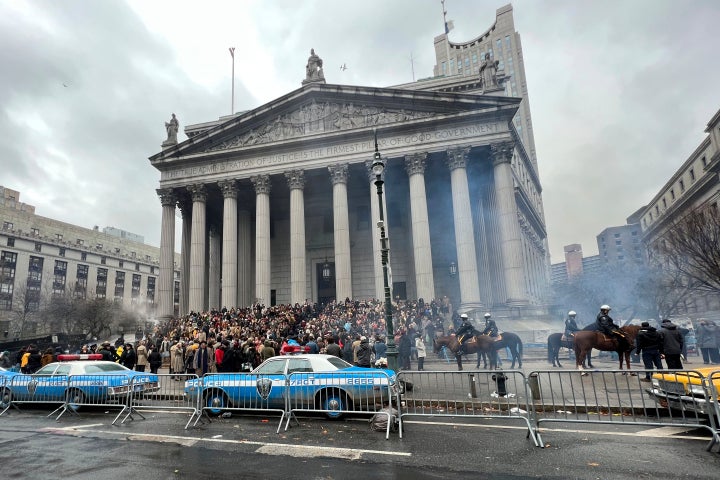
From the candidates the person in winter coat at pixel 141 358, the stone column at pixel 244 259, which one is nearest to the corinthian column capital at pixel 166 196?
the stone column at pixel 244 259

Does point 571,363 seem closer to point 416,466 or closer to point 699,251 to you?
point 416,466

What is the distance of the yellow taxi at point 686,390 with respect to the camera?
6.34 m

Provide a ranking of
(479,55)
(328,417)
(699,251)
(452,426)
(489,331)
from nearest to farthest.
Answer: (452,426) < (328,417) < (489,331) < (699,251) < (479,55)

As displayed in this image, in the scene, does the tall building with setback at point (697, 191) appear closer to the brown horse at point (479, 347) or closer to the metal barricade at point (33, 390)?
the brown horse at point (479, 347)

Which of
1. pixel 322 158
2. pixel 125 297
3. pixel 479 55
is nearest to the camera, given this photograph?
pixel 322 158

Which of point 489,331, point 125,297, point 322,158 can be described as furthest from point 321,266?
point 125,297

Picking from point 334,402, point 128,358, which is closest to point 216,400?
point 334,402

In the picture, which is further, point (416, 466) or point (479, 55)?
point (479, 55)

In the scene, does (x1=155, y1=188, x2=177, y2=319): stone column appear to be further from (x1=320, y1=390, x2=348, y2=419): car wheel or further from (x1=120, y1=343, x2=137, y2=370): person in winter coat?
(x1=320, y1=390, x2=348, y2=419): car wheel

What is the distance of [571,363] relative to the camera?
14.8 meters

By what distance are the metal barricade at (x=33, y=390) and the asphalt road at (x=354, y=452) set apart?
2.69 metres

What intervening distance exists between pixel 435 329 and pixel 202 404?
12905 millimetres

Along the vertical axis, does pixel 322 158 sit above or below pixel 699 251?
above

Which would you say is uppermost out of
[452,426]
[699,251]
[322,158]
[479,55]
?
[479,55]
